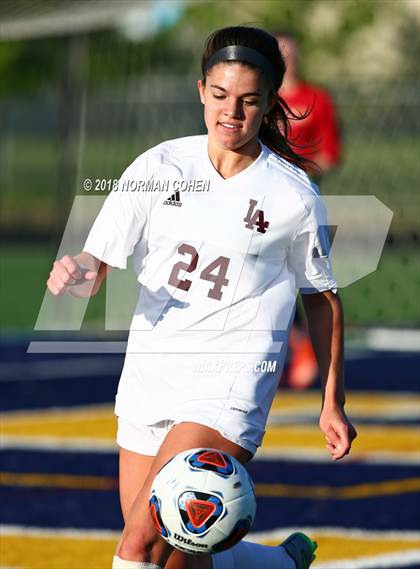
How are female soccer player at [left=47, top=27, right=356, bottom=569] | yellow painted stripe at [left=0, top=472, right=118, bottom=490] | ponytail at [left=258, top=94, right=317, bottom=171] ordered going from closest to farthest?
1. female soccer player at [left=47, top=27, right=356, bottom=569]
2. ponytail at [left=258, top=94, right=317, bottom=171]
3. yellow painted stripe at [left=0, top=472, right=118, bottom=490]

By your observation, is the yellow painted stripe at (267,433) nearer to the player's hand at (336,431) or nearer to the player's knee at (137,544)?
the player's hand at (336,431)

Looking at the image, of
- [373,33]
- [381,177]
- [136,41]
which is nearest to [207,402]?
[381,177]

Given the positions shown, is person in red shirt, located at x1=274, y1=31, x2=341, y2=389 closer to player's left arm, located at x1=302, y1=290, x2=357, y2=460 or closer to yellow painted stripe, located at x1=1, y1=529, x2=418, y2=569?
yellow painted stripe, located at x1=1, y1=529, x2=418, y2=569

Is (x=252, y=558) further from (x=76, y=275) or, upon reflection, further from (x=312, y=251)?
(x=76, y=275)

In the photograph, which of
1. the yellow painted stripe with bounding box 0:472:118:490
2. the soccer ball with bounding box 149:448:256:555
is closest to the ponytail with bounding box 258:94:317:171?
the soccer ball with bounding box 149:448:256:555

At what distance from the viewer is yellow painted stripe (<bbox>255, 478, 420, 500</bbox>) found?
24.7 feet

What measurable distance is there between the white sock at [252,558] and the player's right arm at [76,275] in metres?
1.09

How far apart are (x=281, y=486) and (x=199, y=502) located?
137 inches

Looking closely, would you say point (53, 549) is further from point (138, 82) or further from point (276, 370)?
point (138, 82)

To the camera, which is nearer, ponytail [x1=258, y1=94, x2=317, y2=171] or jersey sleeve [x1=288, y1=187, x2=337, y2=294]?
jersey sleeve [x1=288, y1=187, x2=337, y2=294]

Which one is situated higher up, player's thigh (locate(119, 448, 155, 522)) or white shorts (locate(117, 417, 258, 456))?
white shorts (locate(117, 417, 258, 456))

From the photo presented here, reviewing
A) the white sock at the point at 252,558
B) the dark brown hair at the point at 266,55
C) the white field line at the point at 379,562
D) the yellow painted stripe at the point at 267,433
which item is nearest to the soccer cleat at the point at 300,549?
the white sock at the point at 252,558

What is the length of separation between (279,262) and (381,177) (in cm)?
1335

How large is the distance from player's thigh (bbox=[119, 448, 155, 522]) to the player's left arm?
613 mm
